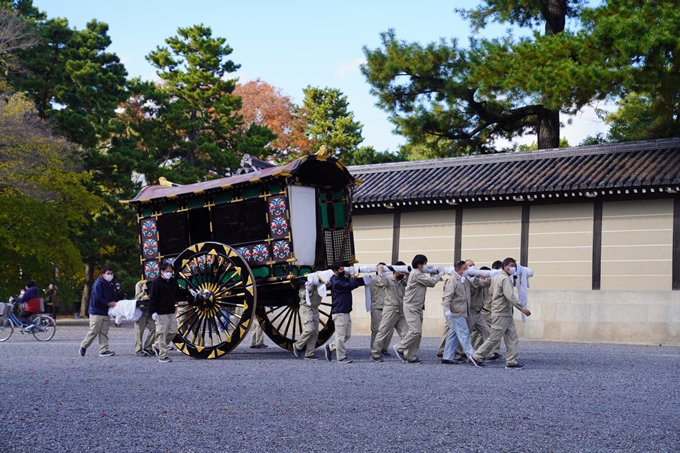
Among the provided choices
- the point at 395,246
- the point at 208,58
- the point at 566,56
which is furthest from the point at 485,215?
the point at 208,58

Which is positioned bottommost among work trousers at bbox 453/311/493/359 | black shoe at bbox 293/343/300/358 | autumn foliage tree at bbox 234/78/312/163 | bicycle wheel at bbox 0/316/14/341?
bicycle wheel at bbox 0/316/14/341

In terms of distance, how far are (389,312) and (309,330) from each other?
1.40 metres

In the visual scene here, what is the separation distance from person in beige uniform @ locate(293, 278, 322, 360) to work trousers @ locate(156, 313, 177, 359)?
2149 mm

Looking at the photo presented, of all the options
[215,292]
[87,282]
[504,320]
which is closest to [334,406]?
[504,320]

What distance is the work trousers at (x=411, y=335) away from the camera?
13.3 meters

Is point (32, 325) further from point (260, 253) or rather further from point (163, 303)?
point (260, 253)

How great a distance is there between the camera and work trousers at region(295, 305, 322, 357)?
45.4 feet

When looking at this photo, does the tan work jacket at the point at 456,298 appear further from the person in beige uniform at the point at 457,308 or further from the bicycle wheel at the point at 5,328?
the bicycle wheel at the point at 5,328

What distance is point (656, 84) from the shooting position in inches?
736

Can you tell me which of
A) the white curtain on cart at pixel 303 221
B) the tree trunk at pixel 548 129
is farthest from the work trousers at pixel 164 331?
the tree trunk at pixel 548 129

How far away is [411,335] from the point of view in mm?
13273

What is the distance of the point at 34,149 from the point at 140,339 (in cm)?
1477

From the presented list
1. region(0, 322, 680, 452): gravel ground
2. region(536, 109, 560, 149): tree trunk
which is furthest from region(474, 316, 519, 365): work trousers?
region(536, 109, 560, 149): tree trunk

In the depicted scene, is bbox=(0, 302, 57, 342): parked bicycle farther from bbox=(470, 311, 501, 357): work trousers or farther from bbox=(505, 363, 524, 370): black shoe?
bbox=(505, 363, 524, 370): black shoe
